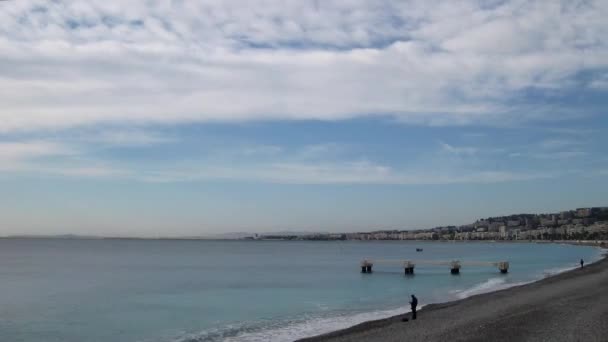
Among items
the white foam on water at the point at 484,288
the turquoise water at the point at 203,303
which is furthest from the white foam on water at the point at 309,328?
the white foam on water at the point at 484,288

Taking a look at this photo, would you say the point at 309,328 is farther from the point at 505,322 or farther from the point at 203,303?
the point at 203,303

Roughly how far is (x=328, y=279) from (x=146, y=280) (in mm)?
16450

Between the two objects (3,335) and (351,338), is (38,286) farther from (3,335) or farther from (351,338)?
(351,338)

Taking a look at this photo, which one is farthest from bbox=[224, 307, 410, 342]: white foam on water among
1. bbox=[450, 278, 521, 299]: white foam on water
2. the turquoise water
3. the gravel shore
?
bbox=[450, 278, 521, 299]: white foam on water

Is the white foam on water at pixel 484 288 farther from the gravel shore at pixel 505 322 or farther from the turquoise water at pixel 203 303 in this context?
the gravel shore at pixel 505 322

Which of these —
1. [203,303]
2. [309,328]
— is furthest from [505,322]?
[203,303]

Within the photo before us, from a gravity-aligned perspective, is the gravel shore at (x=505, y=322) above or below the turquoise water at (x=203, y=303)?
above

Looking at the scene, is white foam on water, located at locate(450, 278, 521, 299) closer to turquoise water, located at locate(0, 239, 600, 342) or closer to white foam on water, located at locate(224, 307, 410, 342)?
turquoise water, located at locate(0, 239, 600, 342)

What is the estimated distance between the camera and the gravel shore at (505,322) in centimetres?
1889

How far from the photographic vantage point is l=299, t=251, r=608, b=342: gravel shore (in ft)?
62.0

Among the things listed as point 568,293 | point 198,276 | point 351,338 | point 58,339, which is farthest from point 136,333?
point 198,276

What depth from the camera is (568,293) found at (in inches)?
1222

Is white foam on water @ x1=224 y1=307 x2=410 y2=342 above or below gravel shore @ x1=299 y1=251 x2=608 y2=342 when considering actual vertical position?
below

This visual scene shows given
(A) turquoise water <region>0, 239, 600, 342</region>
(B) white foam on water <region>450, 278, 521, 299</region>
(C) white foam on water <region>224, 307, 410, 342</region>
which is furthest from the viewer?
(B) white foam on water <region>450, 278, 521, 299</region>
